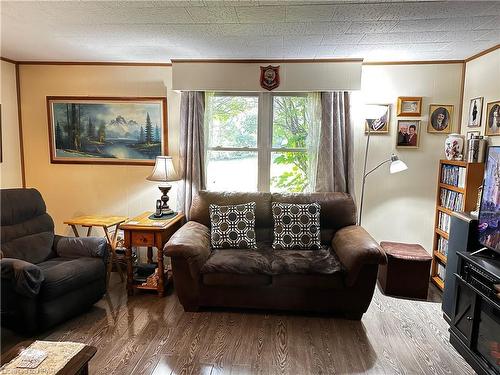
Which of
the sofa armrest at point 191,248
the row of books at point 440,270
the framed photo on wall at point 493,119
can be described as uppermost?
the framed photo on wall at point 493,119

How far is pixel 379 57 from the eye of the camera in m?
3.30

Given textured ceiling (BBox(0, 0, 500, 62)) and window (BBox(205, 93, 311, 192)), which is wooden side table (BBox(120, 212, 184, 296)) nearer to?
window (BBox(205, 93, 311, 192))

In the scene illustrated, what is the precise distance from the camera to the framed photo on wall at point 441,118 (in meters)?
3.46

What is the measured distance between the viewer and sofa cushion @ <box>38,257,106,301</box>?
247 cm

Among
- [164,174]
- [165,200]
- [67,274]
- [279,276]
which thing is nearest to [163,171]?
[164,174]

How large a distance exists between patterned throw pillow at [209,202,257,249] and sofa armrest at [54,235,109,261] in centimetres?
101

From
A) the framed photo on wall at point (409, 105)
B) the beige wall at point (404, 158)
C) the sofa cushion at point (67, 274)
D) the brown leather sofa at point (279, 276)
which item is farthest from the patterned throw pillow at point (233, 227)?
the framed photo on wall at point (409, 105)

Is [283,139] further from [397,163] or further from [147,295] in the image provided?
[147,295]

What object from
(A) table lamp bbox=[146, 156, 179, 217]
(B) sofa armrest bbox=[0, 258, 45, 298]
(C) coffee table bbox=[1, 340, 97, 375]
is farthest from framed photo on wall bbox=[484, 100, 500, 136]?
(B) sofa armrest bbox=[0, 258, 45, 298]

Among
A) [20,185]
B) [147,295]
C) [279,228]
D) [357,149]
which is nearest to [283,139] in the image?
[357,149]

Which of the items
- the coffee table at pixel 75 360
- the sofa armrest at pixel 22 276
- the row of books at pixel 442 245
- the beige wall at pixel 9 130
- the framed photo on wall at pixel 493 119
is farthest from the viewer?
the beige wall at pixel 9 130

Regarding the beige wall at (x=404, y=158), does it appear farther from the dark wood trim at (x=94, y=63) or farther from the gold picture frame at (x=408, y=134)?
the dark wood trim at (x=94, y=63)

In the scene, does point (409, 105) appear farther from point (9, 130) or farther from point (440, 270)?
point (9, 130)

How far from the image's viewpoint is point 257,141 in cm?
371
